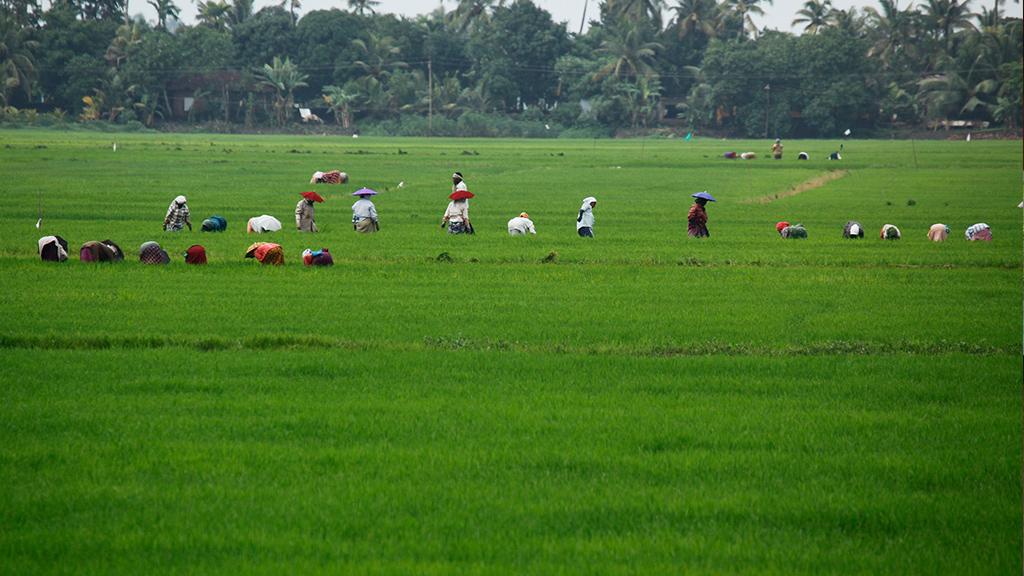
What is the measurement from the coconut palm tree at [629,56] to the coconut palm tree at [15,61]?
48516mm

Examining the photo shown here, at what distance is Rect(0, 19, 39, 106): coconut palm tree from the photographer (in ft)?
337

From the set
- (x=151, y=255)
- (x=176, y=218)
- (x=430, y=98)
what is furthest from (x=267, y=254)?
(x=430, y=98)

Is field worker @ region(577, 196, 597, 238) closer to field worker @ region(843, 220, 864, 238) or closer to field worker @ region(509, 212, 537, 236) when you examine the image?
field worker @ region(509, 212, 537, 236)

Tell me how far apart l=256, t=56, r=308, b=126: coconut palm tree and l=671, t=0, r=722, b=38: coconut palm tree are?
125 ft

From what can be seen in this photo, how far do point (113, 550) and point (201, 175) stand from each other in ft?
139

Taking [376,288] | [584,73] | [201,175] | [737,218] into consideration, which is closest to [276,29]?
[584,73]

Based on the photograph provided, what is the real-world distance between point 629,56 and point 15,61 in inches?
2077

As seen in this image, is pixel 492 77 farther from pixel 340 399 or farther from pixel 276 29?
pixel 340 399

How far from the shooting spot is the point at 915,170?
57.1 m

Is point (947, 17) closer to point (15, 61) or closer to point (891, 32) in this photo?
point (891, 32)

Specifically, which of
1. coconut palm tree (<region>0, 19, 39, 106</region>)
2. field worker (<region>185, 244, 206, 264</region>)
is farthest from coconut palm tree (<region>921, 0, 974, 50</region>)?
field worker (<region>185, 244, 206, 264</region>)

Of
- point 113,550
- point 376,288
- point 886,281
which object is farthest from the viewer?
point 886,281

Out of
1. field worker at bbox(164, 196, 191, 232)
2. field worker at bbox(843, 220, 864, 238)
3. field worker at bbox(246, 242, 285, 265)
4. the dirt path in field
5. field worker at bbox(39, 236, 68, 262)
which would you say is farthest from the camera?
the dirt path in field

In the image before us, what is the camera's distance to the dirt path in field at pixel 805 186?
132ft
